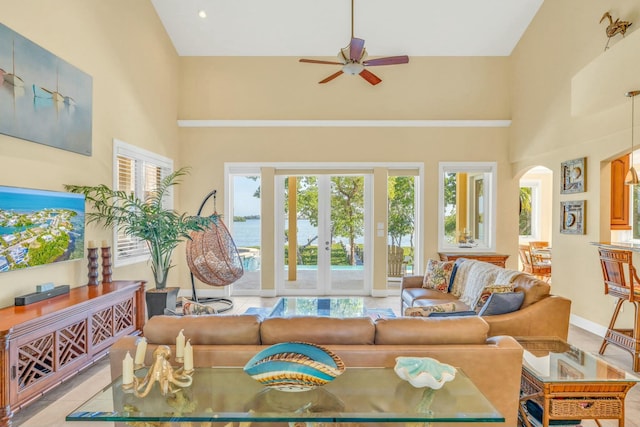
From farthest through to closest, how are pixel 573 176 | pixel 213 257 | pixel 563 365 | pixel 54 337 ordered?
pixel 213 257, pixel 573 176, pixel 54 337, pixel 563 365

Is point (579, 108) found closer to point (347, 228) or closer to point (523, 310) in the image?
point (523, 310)

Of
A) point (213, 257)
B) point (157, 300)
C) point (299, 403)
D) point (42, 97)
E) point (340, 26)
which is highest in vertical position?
point (340, 26)

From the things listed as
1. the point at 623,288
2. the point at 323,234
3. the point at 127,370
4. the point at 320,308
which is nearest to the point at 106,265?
the point at 320,308

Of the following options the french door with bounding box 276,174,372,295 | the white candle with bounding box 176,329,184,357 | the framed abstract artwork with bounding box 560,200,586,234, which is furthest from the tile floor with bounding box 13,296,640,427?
the french door with bounding box 276,174,372,295

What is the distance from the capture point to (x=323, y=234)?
650cm

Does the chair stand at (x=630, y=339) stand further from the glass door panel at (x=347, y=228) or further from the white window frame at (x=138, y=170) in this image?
the white window frame at (x=138, y=170)

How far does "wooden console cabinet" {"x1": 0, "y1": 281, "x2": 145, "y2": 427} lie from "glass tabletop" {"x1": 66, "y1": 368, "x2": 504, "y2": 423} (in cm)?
124

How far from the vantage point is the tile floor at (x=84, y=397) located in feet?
8.55

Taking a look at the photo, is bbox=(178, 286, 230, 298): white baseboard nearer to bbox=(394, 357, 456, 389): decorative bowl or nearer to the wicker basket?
bbox=(394, 357, 456, 389): decorative bowl

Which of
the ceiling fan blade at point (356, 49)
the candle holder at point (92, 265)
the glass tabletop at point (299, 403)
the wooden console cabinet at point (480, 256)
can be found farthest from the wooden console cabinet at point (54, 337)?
the wooden console cabinet at point (480, 256)

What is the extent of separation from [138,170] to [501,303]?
16.0 ft

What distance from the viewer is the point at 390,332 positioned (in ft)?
6.89

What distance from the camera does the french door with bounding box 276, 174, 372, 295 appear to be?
256 inches

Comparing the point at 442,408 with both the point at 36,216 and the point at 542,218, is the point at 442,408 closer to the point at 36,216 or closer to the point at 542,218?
the point at 36,216
